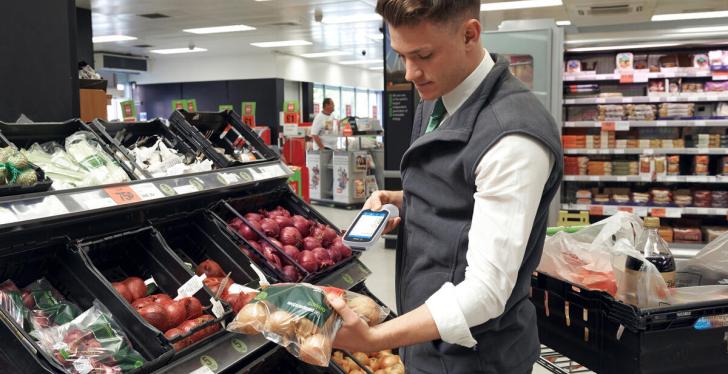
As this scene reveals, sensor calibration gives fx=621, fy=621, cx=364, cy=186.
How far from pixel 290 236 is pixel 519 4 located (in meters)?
9.25

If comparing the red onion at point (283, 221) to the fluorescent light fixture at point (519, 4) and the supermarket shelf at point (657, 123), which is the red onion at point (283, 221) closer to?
the supermarket shelf at point (657, 123)

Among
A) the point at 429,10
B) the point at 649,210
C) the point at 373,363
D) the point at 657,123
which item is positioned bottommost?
the point at 373,363

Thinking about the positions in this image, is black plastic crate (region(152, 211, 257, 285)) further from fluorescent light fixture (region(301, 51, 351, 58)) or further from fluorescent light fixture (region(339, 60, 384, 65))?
fluorescent light fixture (region(339, 60, 384, 65))

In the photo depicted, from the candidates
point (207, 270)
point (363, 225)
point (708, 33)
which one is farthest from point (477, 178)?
point (708, 33)

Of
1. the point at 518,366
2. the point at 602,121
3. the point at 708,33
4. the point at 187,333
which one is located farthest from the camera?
the point at 602,121

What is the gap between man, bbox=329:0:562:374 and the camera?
1129 mm

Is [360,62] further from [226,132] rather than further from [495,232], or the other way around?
[495,232]

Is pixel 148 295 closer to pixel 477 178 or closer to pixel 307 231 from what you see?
pixel 307 231

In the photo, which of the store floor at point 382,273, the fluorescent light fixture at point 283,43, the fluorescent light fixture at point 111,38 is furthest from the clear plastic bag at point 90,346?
the fluorescent light fixture at point 283,43

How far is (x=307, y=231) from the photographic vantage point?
2.73 m

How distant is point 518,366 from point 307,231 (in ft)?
4.92

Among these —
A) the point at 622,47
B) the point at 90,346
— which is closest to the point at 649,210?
the point at 622,47

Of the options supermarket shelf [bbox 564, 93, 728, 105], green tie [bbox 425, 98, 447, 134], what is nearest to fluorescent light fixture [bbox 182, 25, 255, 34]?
supermarket shelf [bbox 564, 93, 728, 105]

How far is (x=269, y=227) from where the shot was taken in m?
2.56
